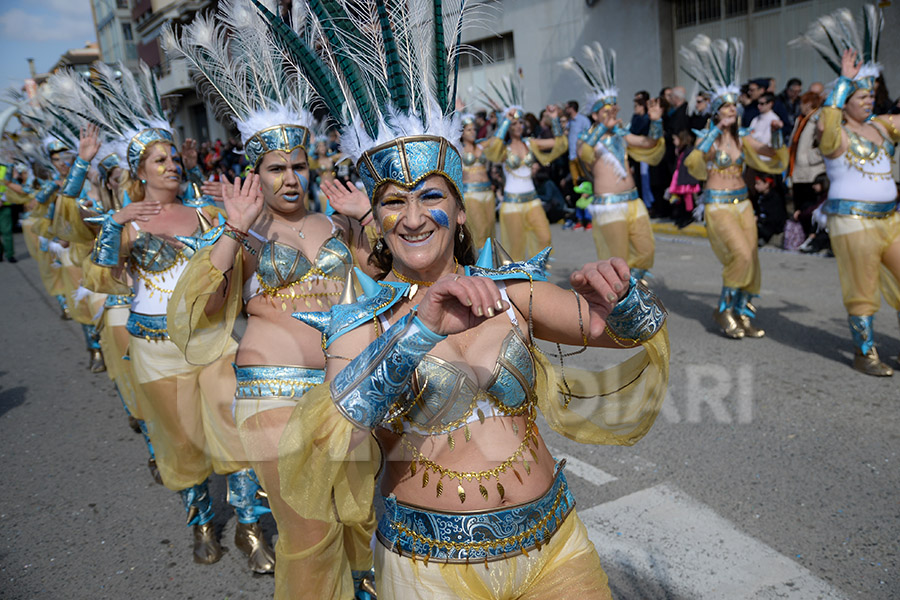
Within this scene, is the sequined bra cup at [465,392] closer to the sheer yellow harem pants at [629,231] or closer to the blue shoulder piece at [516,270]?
the blue shoulder piece at [516,270]

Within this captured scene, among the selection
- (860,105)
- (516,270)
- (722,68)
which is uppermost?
(722,68)

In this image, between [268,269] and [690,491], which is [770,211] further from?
[268,269]

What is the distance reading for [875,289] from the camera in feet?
17.7

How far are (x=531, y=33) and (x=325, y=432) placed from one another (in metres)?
16.6

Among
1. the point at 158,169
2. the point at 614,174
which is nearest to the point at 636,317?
the point at 158,169

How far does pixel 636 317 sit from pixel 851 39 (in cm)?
→ 507

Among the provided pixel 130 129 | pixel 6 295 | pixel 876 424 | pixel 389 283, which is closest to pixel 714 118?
pixel 876 424

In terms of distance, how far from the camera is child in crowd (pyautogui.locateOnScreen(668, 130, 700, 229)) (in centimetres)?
1135

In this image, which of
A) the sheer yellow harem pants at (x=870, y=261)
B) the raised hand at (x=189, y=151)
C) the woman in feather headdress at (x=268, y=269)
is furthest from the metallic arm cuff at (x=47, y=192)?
the sheer yellow harem pants at (x=870, y=261)

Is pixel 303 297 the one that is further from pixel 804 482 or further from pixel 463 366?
pixel 804 482

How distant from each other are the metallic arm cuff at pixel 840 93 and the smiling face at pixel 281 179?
3.93m

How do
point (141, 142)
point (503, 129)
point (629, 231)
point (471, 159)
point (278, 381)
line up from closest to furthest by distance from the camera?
point (278, 381) → point (141, 142) → point (629, 231) → point (503, 129) → point (471, 159)

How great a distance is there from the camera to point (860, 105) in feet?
17.8

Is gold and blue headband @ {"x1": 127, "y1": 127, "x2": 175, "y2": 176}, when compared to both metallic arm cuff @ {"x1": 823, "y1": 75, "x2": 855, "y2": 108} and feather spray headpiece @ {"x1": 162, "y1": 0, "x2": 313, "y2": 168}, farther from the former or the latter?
metallic arm cuff @ {"x1": 823, "y1": 75, "x2": 855, "y2": 108}
